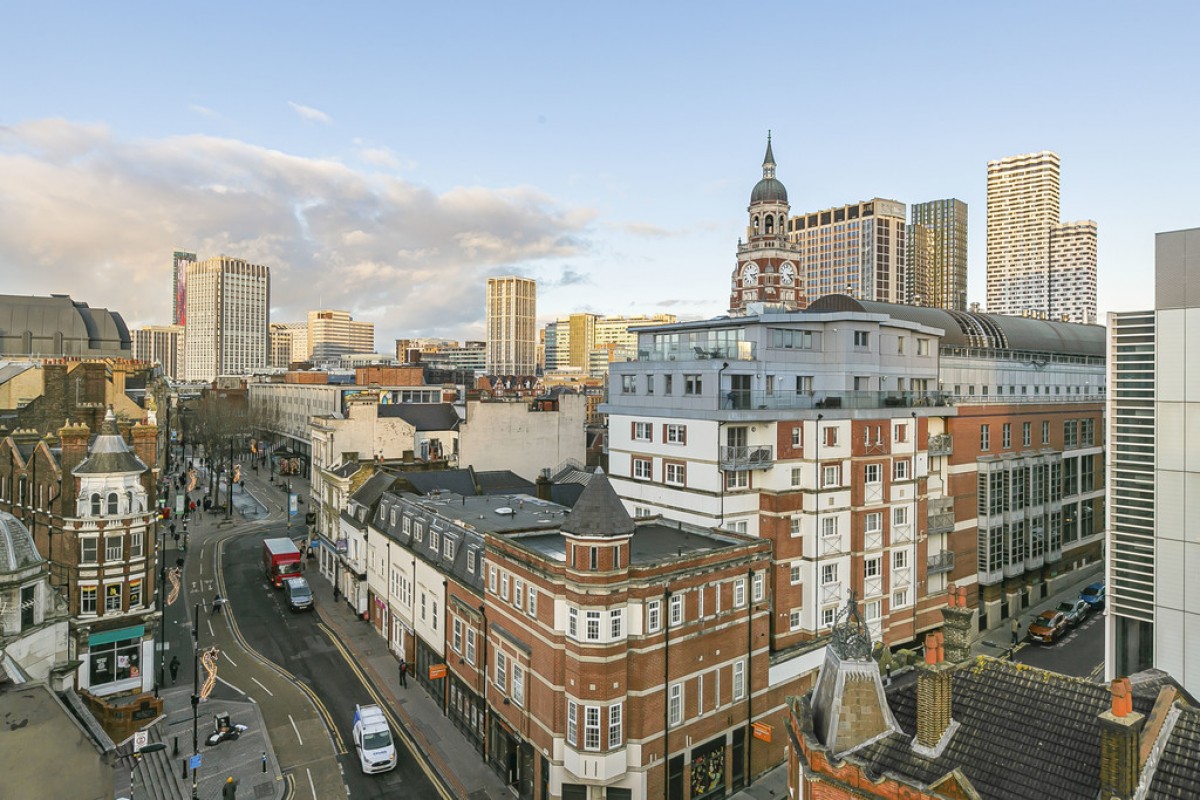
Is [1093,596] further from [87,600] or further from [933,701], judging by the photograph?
[87,600]

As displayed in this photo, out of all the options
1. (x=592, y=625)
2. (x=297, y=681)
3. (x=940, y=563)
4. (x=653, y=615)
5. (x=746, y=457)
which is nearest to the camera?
(x=592, y=625)

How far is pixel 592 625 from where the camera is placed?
27.9 metres

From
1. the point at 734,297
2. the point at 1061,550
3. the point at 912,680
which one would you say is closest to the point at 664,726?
the point at 912,680

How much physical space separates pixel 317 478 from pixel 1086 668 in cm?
6472

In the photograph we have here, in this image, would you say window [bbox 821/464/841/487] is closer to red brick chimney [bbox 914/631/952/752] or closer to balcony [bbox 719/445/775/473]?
balcony [bbox 719/445/775/473]

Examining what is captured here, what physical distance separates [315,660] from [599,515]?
90.2 feet

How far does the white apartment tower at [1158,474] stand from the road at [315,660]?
116 ft

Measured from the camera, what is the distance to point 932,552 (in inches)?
1918

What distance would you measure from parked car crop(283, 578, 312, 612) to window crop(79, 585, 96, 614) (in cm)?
1530

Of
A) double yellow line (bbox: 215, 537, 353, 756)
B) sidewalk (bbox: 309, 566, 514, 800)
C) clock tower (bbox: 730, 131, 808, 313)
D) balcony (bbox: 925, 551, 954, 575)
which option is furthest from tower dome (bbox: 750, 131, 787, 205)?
double yellow line (bbox: 215, 537, 353, 756)

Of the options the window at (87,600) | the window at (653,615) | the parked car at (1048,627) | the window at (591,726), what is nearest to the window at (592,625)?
the window at (653,615)

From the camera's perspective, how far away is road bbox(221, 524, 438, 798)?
32000mm

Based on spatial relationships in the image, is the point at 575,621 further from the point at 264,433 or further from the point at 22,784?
the point at 264,433

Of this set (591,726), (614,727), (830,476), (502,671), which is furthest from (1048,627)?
(502,671)
